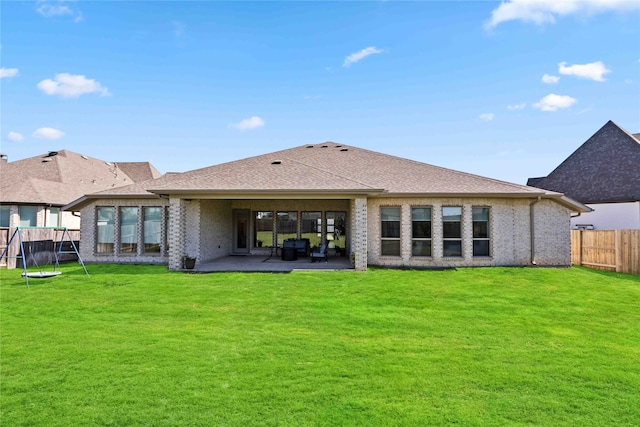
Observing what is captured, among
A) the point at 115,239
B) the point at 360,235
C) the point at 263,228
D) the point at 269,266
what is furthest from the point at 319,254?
the point at 115,239

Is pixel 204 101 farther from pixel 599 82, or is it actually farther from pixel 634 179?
pixel 634 179

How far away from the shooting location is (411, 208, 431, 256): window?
46.3ft

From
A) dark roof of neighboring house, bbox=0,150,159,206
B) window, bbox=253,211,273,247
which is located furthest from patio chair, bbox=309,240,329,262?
dark roof of neighboring house, bbox=0,150,159,206

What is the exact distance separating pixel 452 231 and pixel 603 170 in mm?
17309

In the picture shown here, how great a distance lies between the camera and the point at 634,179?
2147 centimetres

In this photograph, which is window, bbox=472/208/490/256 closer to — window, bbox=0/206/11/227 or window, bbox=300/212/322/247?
window, bbox=300/212/322/247

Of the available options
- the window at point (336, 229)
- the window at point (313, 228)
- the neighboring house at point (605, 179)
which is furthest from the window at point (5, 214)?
the neighboring house at point (605, 179)

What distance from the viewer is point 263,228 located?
18.8 metres

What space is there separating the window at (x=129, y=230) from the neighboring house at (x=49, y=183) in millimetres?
4205

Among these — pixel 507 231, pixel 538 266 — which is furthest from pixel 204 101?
pixel 538 266

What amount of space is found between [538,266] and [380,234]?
6.71m

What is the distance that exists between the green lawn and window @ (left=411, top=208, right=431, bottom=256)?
12.0 ft

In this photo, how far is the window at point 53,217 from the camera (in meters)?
18.8

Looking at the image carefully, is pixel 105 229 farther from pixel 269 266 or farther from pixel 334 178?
pixel 334 178
